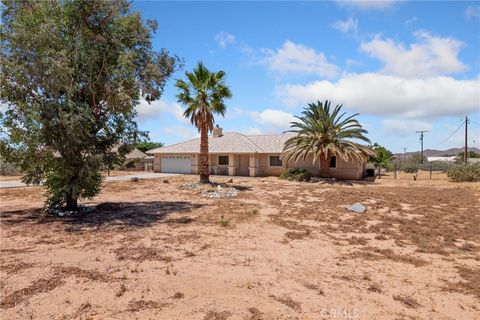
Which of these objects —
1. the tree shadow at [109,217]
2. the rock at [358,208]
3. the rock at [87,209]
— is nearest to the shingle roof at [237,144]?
the rock at [358,208]

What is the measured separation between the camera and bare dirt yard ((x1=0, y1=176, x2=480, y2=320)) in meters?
5.18

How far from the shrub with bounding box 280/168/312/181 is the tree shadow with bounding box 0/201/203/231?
50.2ft

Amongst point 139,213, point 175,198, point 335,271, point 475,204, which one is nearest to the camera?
point 335,271

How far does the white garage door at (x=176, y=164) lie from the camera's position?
125ft

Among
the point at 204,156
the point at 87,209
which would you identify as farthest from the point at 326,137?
the point at 87,209

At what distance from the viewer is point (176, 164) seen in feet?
128

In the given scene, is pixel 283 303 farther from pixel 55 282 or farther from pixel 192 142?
pixel 192 142

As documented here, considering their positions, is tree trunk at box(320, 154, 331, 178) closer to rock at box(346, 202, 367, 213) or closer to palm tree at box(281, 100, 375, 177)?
palm tree at box(281, 100, 375, 177)

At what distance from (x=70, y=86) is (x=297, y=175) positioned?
21.3m

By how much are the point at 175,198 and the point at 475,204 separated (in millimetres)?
15209

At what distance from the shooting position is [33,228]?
1028 centimetres

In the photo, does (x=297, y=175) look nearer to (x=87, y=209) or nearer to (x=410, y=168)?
(x=87, y=209)

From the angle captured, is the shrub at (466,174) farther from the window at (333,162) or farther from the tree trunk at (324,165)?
the tree trunk at (324,165)

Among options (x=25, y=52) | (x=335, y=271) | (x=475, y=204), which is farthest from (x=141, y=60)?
(x=475, y=204)
